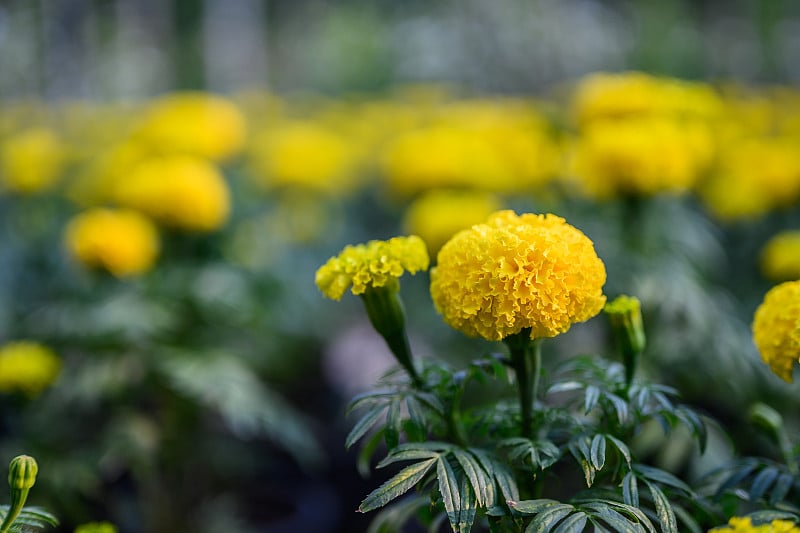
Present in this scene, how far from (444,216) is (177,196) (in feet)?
2.97

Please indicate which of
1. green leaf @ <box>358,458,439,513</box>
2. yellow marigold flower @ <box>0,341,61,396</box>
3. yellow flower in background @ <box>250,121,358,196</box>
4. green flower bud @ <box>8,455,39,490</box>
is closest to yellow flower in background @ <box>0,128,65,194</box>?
yellow flower in background @ <box>250,121,358,196</box>

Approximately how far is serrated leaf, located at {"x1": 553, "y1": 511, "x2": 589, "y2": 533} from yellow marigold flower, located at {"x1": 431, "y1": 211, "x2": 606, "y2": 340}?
24 cm

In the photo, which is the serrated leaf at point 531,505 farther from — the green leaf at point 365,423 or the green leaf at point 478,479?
the green leaf at point 365,423

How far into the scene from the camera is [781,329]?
1116 mm

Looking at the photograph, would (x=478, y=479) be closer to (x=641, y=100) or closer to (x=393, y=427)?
(x=393, y=427)

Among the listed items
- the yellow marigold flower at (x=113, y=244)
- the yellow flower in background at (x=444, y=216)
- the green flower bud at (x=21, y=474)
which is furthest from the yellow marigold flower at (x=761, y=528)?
the yellow marigold flower at (x=113, y=244)

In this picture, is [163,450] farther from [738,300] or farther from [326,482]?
[738,300]

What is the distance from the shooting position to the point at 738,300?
275cm

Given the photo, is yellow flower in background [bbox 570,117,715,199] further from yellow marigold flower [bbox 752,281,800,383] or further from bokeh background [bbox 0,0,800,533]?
yellow marigold flower [bbox 752,281,800,383]

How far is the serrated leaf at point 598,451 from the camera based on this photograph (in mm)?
971

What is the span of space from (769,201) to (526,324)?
2034mm

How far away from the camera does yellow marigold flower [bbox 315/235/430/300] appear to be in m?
1.13

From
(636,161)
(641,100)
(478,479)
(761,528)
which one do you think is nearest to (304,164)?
(641,100)

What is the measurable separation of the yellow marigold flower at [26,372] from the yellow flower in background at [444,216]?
1159mm
